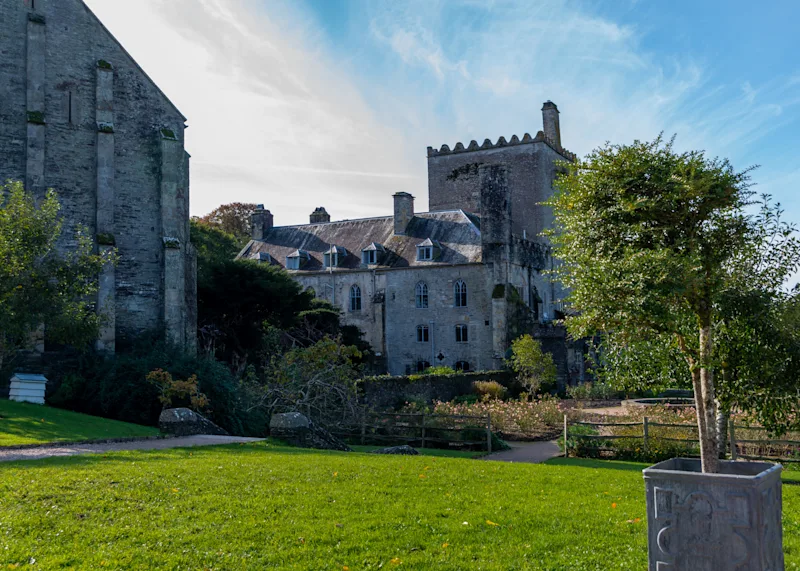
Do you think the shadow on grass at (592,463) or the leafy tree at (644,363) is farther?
the shadow on grass at (592,463)

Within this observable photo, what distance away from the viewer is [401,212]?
154ft

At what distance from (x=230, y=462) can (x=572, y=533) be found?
6147 millimetres

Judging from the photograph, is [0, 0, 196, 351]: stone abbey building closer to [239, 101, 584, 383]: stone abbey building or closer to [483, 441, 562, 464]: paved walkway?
[483, 441, 562, 464]: paved walkway

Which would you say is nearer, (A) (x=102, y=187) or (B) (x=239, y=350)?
(A) (x=102, y=187)

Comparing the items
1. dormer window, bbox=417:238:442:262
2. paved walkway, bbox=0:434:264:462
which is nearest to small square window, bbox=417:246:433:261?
dormer window, bbox=417:238:442:262

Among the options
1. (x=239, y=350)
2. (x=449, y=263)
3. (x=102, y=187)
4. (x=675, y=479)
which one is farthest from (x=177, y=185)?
(x=675, y=479)

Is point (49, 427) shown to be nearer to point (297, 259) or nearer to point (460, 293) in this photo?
point (460, 293)

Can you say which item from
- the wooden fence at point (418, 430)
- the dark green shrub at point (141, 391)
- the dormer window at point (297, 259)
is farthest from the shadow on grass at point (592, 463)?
the dormer window at point (297, 259)

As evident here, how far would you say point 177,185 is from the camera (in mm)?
28766

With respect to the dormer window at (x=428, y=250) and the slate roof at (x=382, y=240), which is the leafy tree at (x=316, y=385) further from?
the dormer window at (x=428, y=250)

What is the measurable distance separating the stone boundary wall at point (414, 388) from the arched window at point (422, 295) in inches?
365

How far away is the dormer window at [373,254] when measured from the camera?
1793 inches

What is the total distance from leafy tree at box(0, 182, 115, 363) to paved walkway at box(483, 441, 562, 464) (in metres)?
12.0

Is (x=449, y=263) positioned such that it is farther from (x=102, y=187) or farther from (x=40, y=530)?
(x=40, y=530)
